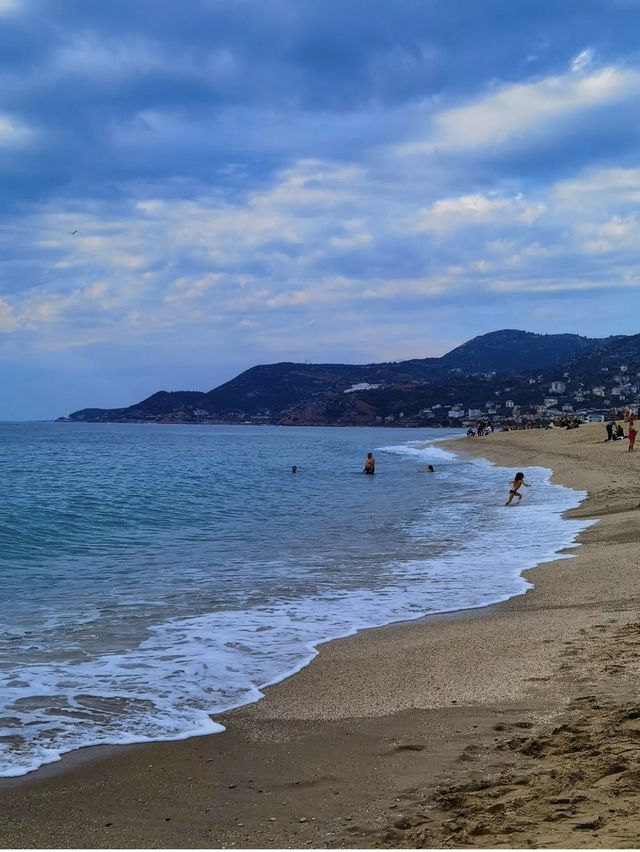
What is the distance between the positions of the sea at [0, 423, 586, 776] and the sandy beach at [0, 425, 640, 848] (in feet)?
1.74

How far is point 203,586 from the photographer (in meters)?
11.6

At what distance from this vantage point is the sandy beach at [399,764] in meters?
3.66

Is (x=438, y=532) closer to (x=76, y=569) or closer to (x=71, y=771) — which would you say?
(x=76, y=569)

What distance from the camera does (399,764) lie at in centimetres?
462

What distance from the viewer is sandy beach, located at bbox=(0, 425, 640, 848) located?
3656 mm

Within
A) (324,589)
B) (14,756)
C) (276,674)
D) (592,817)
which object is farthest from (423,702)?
(324,589)

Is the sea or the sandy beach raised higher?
the sandy beach

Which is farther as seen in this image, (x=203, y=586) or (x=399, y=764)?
(x=203, y=586)

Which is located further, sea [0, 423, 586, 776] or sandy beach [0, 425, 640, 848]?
sea [0, 423, 586, 776]

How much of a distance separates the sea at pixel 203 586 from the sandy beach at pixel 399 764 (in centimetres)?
53

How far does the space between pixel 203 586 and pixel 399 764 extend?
7.38m

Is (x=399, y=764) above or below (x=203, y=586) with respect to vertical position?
above

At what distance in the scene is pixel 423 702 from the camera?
5.82 meters

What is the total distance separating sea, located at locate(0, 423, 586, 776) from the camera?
6.21 metres
